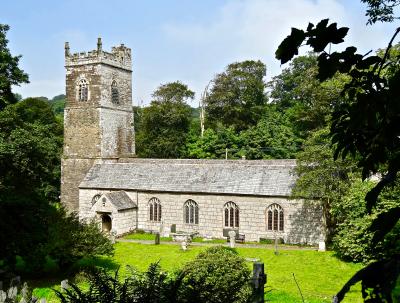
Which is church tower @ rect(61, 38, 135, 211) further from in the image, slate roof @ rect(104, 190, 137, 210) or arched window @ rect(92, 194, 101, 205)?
slate roof @ rect(104, 190, 137, 210)

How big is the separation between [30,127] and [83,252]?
9847 mm

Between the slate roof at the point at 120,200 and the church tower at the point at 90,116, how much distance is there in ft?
13.3

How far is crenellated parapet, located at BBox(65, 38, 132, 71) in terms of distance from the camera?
32.9 metres

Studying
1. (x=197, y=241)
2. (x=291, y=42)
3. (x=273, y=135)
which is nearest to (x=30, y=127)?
(x=197, y=241)

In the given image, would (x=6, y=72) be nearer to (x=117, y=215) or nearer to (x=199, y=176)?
(x=117, y=215)

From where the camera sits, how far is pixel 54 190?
3978 centimetres

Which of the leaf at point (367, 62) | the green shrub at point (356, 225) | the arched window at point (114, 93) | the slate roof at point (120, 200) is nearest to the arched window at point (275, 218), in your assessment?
the green shrub at point (356, 225)

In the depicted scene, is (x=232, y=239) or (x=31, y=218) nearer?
(x=31, y=218)

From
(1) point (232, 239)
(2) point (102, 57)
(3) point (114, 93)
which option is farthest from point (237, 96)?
(1) point (232, 239)

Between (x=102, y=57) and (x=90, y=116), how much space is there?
180 inches

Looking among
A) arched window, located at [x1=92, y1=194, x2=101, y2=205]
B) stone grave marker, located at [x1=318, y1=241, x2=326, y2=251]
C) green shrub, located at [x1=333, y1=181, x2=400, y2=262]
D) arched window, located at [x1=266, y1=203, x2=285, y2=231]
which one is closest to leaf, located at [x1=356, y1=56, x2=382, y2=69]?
green shrub, located at [x1=333, y1=181, x2=400, y2=262]

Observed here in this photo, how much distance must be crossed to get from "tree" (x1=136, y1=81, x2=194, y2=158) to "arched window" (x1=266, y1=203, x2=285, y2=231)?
78.1 feet

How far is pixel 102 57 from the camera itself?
3297cm

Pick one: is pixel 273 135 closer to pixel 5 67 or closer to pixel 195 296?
pixel 5 67
